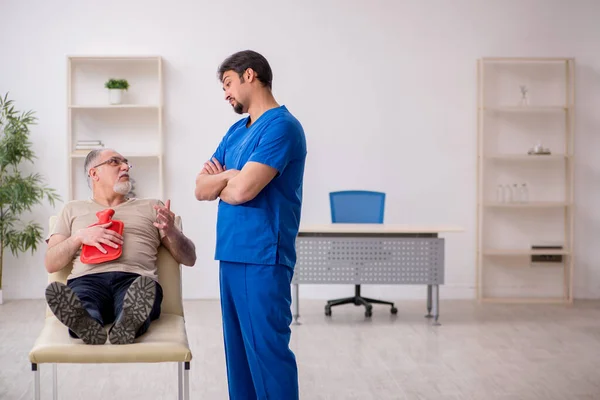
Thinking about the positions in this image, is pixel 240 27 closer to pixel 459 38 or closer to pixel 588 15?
pixel 459 38

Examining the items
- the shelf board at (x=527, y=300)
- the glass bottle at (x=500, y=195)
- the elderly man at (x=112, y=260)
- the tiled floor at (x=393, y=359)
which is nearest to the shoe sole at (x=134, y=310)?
the elderly man at (x=112, y=260)

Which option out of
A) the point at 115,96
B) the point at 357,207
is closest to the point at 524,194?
the point at 357,207

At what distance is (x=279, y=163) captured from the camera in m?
2.50

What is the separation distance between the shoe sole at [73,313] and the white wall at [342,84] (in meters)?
3.84

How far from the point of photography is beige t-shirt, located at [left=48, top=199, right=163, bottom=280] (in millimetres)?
2920

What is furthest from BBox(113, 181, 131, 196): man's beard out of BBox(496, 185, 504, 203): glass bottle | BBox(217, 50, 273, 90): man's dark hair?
BBox(496, 185, 504, 203): glass bottle

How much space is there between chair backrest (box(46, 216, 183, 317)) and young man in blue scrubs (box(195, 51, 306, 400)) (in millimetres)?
378

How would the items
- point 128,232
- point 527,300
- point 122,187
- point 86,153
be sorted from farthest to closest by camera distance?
1. point 527,300
2. point 86,153
3. point 122,187
4. point 128,232

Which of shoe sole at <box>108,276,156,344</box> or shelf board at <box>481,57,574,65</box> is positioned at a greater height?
shelf board at <box>481,57,574,65</box>

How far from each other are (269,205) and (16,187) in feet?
12.6

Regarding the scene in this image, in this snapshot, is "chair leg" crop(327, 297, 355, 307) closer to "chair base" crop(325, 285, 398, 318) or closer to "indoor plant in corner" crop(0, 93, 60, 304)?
"chair base" crop(325, 285, 398, 318)

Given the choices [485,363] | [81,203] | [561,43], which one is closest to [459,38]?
[561,43]

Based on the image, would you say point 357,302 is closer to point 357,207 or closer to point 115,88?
point 357,207

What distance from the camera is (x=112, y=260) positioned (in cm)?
293
